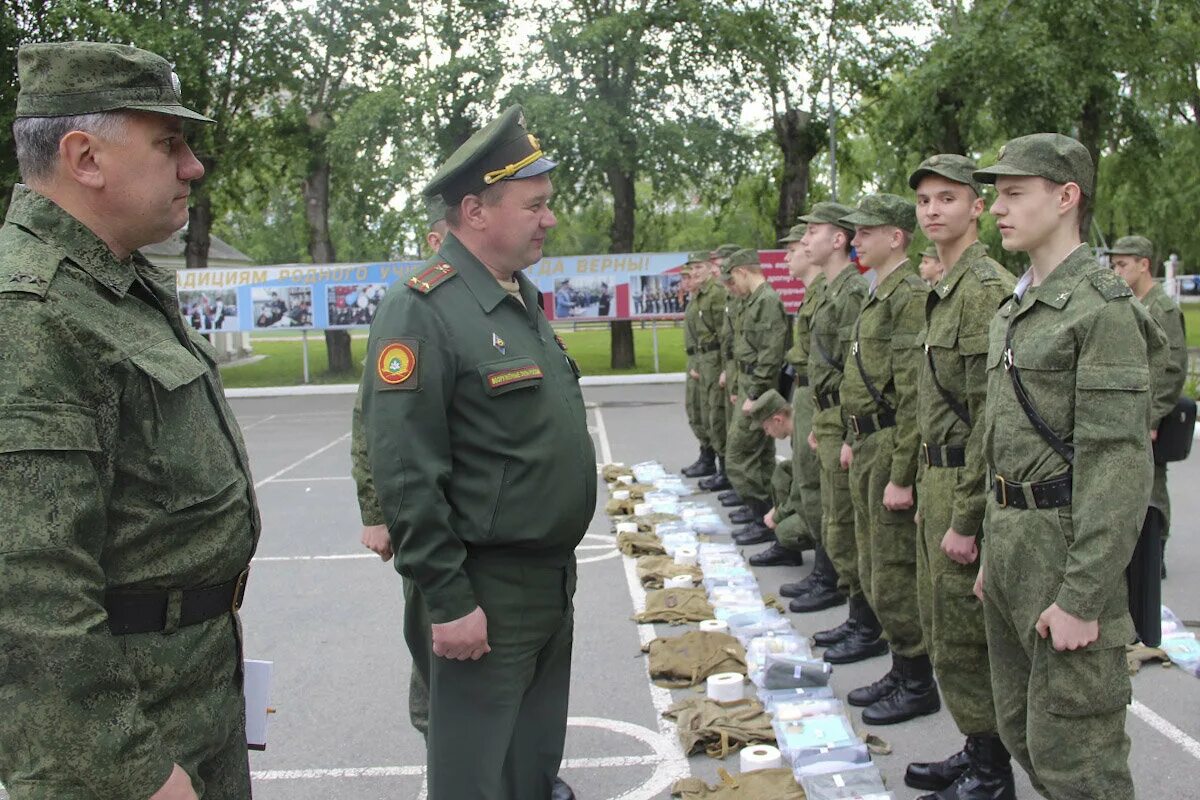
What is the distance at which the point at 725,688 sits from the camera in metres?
4.49

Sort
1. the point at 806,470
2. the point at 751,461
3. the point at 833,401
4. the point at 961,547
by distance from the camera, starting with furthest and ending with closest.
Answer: the point at 751,461 → the point at 806,470 → the point at 833,401 → the point at 961,547

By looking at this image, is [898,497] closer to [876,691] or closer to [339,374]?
[876,691]

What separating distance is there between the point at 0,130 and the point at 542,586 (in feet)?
70.8

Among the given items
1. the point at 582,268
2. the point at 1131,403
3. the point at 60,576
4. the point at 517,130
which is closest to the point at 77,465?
the point at 60,576

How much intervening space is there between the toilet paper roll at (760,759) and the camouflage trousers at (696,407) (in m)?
6.30

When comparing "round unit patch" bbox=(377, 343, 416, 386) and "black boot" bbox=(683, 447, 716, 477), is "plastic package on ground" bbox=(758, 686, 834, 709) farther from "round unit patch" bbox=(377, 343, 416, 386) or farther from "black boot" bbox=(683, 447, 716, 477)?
"black boot" bbox=(683, 447, 716, 477)

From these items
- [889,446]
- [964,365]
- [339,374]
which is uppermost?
[964,365]

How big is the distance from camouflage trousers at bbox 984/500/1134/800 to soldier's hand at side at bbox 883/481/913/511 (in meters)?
1.27

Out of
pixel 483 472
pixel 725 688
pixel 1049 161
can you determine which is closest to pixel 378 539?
pixel 483 472

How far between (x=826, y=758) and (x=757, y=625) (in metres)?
1.63

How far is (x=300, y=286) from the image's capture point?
21031 mm

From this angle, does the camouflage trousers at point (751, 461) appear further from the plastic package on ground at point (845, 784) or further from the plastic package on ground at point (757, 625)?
the plastic package on ground at point (845, 784)

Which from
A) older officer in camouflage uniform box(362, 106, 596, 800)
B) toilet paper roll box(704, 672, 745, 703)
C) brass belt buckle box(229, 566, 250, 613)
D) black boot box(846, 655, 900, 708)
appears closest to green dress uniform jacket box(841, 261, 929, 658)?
black boot box(846, 655, 900, 708)

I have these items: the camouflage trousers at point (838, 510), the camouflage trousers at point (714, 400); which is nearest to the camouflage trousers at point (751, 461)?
the camouflage trousers at point (714, 400)
